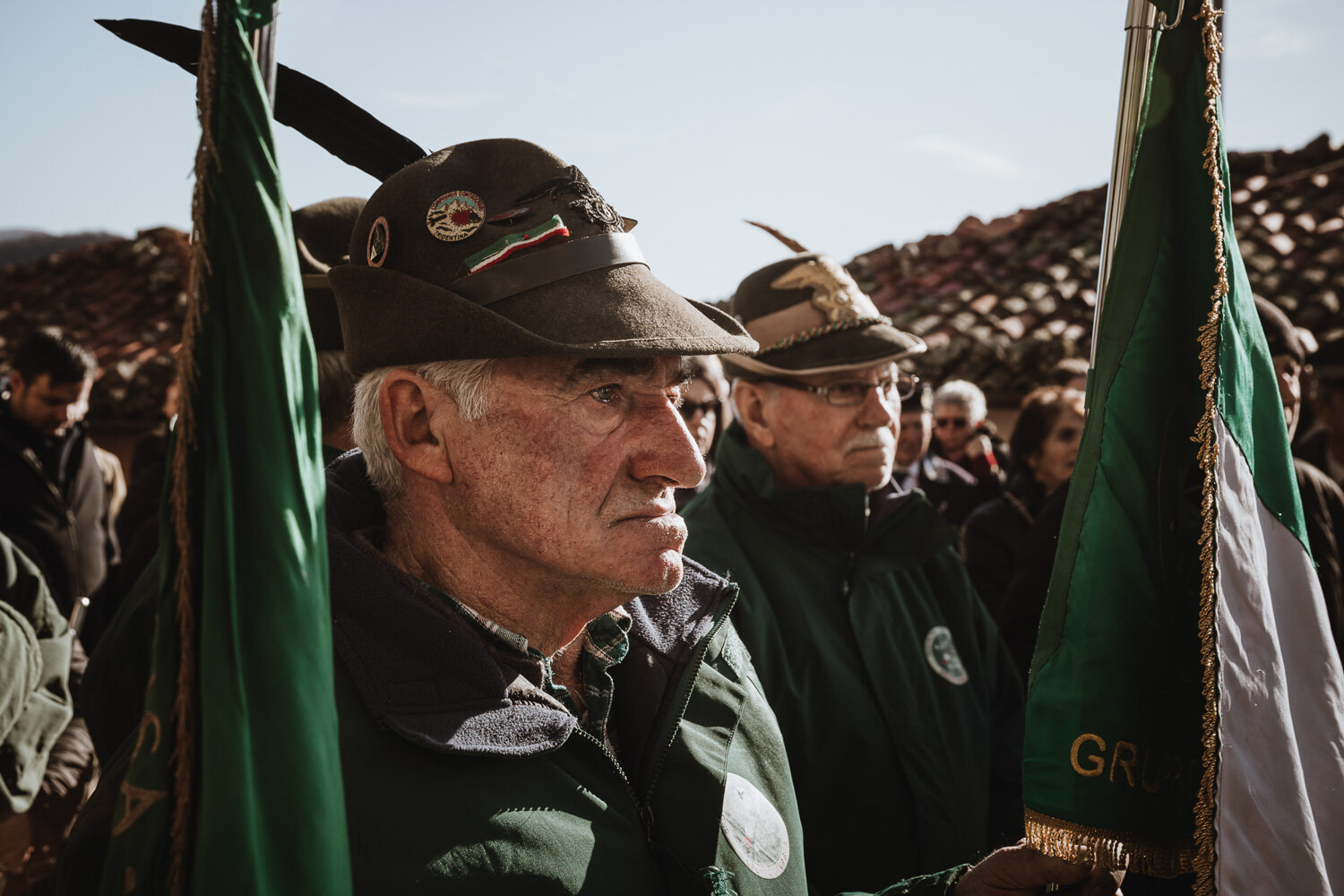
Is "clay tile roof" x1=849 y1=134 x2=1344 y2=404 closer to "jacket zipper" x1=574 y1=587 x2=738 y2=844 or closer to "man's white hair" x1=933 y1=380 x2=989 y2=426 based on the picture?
"man's white hair" x1=933 y1=380 x2=989 y2=426

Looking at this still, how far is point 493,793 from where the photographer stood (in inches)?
56.6

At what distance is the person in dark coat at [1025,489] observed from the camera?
14.3 feet

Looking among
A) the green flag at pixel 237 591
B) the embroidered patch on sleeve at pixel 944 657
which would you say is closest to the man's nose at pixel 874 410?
the embroidered patch on sleeve at pixel 944 657

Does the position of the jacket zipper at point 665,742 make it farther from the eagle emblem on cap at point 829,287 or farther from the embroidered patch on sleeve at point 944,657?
the eagle emblem on cap at point 829,287

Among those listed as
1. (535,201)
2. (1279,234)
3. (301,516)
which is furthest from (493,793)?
(1279,234)

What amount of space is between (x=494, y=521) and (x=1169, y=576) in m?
1.15

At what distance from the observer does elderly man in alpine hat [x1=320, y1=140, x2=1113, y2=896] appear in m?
1.48

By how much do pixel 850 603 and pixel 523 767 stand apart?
1515mm

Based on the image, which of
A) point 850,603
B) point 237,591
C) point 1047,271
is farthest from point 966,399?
point 237,591

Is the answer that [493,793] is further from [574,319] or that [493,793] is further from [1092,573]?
[1092,573]

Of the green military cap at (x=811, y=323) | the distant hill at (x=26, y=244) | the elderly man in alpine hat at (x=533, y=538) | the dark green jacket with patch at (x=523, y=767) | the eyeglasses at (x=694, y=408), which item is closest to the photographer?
the dark green jacket with patch at (x=523, y=767)

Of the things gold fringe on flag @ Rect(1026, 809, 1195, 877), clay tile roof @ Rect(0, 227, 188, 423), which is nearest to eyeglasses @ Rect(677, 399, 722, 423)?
gold fringe on flag @ Rect(1026, 809, 1195, 877)

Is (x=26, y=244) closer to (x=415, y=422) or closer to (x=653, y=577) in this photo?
(x=415, y=422)

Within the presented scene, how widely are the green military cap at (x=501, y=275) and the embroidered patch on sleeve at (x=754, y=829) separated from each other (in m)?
0.77
